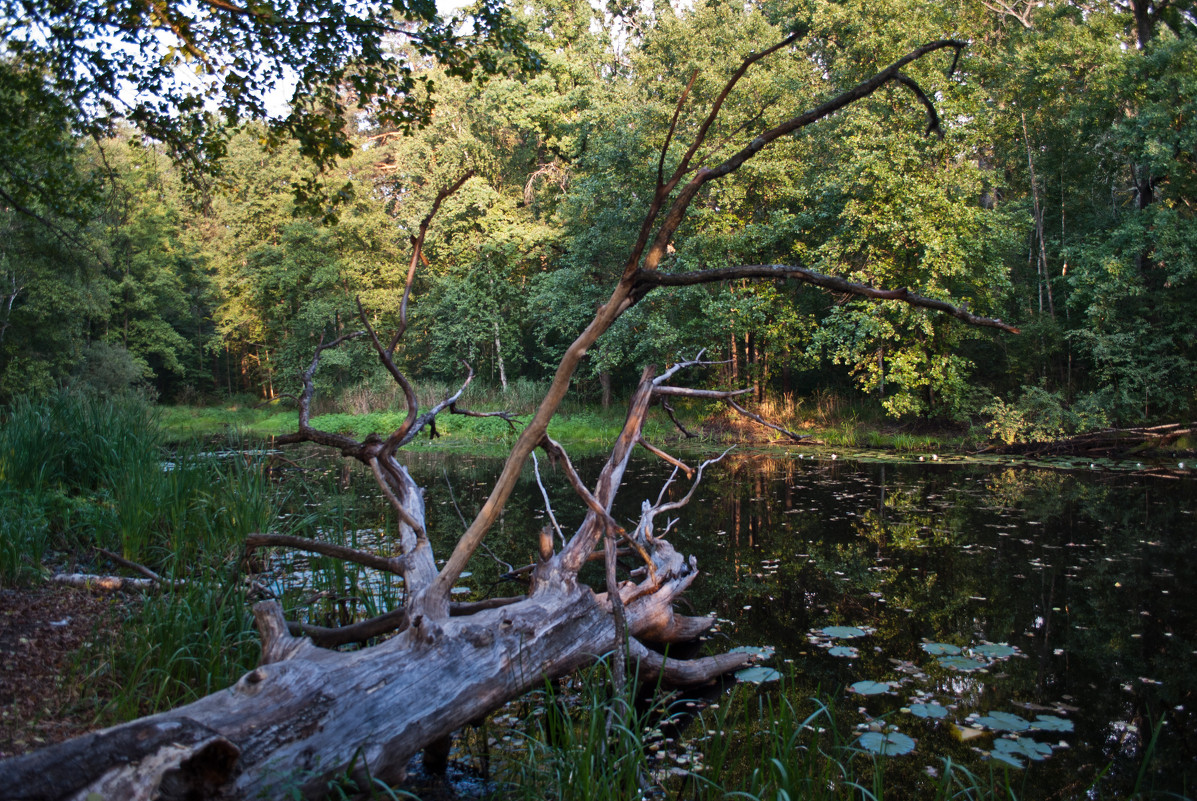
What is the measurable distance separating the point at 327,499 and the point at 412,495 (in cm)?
480

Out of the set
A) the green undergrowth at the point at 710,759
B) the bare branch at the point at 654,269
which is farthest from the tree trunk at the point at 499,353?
the bare branch at the point at 654,269

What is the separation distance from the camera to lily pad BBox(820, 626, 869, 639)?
4.54 m

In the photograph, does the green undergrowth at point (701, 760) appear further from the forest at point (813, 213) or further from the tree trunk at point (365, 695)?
the forest at point (813, 213)

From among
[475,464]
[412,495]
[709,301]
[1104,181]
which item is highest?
[1104,181]

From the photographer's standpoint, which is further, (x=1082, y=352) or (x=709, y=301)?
(x=709, y=301)

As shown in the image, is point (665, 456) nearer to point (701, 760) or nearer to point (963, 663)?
point (701, 760)

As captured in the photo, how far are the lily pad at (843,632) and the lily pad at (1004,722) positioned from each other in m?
1.07

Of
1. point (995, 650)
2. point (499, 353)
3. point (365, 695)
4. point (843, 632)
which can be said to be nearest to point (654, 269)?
point (365, 695)

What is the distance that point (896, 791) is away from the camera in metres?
2.95

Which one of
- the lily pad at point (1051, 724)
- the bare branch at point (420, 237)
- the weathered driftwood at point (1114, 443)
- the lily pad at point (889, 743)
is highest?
the bare branch at point (420, 237)

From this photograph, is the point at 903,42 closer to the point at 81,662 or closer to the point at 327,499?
the point at 327,499

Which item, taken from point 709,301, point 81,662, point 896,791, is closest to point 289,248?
point 709,301

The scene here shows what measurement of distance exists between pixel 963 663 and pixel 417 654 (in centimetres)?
298

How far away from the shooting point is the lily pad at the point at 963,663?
407 cm
